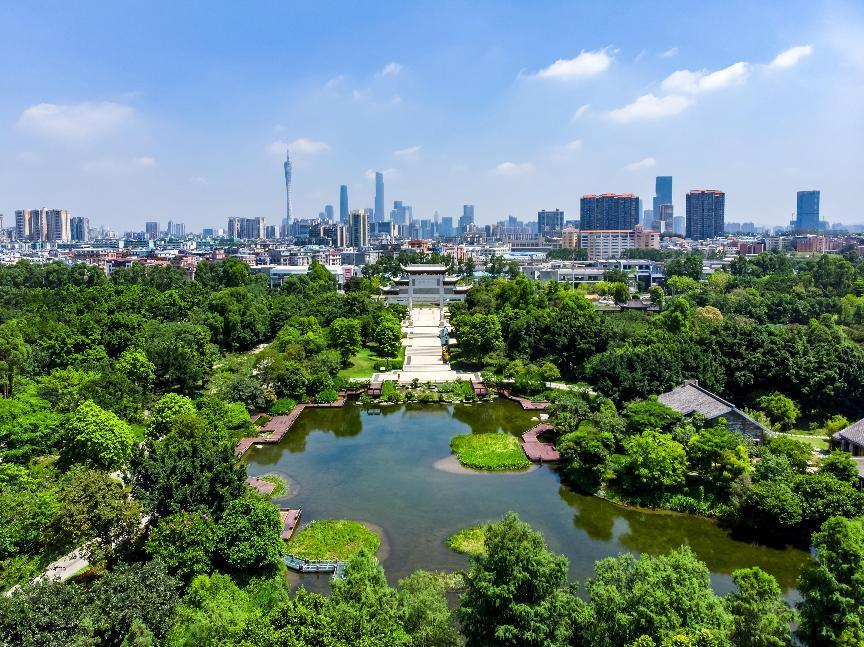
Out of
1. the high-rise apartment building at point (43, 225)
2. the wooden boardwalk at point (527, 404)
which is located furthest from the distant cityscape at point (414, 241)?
the wooden boardwalk at point (527, 404)

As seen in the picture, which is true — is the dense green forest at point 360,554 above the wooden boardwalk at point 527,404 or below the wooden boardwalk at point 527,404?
above

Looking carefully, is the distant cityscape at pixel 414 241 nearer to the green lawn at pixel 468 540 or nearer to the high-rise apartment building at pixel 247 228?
the high-rise apartment building at pixel 247 228

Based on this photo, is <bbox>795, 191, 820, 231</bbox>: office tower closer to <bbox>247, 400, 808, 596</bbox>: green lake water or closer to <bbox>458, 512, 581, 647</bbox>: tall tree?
<bbox>247, 400, 808, 596</bbox>: green lake water

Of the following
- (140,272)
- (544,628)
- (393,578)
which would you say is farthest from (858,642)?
(140,272)

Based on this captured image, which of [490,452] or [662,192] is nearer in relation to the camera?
[490,452]

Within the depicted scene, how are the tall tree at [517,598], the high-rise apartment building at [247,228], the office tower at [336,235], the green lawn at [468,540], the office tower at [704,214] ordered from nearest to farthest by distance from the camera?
the tall tree at [517,598]
the green lawn at [468,540]
the office tower at [336,235]
the office tower at [704,214]
the high-rise apartment building at [247,228]

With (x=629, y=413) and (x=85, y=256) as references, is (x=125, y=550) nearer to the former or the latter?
(x=629, y=413)

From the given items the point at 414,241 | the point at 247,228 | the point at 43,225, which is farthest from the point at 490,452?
the point at 247,228

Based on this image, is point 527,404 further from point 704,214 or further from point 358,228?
point 704,214
